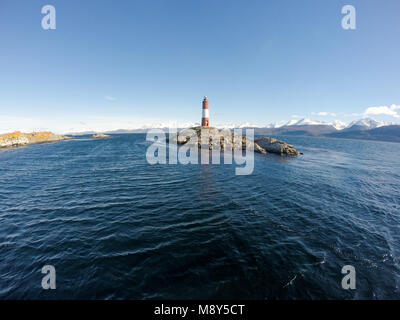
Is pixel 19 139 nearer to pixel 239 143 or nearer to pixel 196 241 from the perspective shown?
pixel 239 143

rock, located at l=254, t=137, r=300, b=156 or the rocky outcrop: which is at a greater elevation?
the rocky outcrop

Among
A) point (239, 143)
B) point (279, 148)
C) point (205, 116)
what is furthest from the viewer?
point (205, 116)

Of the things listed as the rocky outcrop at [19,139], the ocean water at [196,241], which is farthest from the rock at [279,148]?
the rocky outcrop at [19,139]

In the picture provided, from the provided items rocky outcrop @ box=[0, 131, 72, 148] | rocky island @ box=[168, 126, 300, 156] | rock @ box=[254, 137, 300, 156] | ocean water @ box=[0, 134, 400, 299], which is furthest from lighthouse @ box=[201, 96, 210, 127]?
rocky outcrop @ box=[0, 131, 72, 148]

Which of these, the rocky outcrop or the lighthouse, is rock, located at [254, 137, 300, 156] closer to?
the lighthouse

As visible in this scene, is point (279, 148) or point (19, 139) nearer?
point (279, 148)

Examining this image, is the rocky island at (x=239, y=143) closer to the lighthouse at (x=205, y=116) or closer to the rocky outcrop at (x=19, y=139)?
the lighthouse at (x=205, y=116)

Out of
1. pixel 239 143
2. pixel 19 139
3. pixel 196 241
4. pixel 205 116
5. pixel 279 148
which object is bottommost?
pixel 196 241

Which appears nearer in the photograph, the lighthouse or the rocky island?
the rocky island

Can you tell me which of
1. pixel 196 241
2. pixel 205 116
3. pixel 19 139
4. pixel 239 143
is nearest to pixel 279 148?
pixel 239 143
